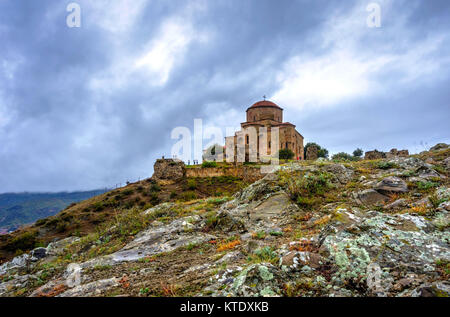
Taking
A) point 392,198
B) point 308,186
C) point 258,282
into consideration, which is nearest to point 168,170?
point 308,186

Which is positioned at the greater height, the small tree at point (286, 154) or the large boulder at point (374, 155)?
the small tree at point (286, 154)

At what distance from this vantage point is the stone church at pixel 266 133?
169 ft

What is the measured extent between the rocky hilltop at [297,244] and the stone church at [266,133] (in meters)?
38.2

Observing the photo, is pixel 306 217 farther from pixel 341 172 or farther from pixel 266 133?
pixel 266 133

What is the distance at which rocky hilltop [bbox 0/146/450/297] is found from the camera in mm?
3475

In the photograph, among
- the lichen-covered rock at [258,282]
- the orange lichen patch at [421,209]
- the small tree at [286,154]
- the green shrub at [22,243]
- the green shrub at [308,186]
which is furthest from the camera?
the small tree at [286,154]

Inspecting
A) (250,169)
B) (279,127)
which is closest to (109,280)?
(250,169)

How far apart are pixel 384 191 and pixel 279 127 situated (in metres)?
48.7

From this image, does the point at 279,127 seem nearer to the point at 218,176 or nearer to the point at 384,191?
the point at 218,176

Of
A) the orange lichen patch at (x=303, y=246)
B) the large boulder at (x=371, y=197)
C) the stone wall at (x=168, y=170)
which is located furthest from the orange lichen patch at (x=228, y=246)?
the stone wall at (x=168, y=170)

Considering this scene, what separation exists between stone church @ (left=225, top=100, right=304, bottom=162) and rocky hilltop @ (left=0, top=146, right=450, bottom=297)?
3821 cm

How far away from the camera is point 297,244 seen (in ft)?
15.7

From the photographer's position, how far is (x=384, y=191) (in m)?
6.93

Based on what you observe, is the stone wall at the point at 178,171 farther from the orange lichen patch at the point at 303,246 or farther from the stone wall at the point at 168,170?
the orange lichen patch at the point at 303,246
